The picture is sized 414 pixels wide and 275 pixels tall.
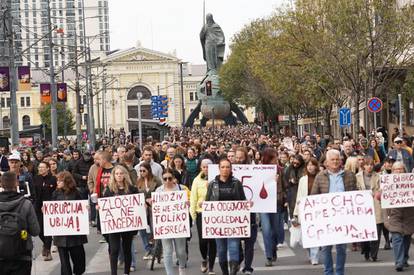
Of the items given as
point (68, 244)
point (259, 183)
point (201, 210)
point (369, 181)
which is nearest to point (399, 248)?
point (369, 181)

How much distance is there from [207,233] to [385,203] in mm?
2481

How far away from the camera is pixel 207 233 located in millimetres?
12203

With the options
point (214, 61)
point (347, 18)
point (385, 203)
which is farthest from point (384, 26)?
point (214, 61)

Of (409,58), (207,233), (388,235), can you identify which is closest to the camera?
(207,233)

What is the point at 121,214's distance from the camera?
12273mm

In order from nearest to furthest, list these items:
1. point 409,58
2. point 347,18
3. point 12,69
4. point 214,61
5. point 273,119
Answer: point 12,69, point 347,18, point 409,58, point 273,119, point 214,61

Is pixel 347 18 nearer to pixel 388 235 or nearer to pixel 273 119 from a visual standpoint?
pixel 388 235

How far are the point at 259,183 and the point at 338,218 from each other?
2488 mm

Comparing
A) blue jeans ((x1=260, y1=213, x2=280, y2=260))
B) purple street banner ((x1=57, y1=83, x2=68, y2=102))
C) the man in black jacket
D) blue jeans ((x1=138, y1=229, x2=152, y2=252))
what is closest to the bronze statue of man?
purple street banner ((x1=57, y1=83, x2=68, y2=102))

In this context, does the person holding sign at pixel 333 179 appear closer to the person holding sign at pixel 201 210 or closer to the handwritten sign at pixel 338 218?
the handwritten sign at pixel 338 218

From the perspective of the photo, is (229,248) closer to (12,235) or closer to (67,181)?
(67,181)

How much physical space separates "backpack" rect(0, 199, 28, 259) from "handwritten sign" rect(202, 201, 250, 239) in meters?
2.99

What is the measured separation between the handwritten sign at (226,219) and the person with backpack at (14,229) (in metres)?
2.85

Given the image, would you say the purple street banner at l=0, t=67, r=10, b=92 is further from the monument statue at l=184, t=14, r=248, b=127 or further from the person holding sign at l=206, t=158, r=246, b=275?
the monument statue at l=184, t=14, r=248, b=127
